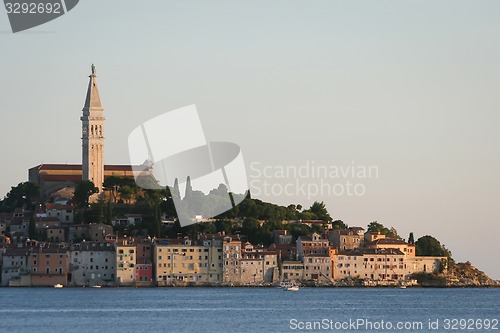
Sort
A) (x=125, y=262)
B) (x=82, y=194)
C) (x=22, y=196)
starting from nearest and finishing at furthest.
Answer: (x=125, y=262) → (x=82, y=194) → (x=22, y=196)

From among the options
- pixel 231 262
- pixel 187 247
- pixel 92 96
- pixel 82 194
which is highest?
pixel 92 96

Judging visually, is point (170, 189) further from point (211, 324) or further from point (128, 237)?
point (211, 324)

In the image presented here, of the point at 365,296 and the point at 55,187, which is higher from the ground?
the point at 55,187

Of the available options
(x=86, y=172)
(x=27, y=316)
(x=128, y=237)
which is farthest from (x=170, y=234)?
(x=27, y=316)

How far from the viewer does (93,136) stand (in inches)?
3391

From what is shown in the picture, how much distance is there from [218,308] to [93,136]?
30.0m

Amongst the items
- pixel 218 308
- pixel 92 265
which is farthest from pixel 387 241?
pixel 218 308

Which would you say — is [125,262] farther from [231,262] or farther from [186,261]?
[231,262]

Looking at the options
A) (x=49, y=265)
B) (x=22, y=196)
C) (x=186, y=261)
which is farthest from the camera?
(x=22, y=196)

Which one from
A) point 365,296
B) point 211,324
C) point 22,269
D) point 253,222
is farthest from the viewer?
point 253,222

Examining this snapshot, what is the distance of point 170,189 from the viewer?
83875 mm

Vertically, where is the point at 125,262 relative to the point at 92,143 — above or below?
below

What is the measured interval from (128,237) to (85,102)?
10.9m

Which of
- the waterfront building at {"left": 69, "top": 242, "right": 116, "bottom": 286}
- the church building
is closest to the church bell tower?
the church building
